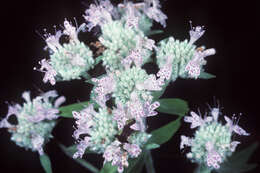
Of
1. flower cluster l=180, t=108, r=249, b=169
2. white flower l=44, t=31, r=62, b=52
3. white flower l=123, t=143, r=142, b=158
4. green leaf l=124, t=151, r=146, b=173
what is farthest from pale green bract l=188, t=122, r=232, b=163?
white flower l=44, t=31, r=62, b=52

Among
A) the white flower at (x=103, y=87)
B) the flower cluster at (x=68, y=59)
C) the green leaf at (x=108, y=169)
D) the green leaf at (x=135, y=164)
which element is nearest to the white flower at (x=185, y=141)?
the green leaf at (x=135, y=164)

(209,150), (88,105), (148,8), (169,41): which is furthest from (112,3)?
(209,150)

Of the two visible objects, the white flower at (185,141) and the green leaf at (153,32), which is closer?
the white flower at (185,141)

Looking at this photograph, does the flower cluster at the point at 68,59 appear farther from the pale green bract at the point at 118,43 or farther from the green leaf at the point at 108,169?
the green leaf at the point at 108,169

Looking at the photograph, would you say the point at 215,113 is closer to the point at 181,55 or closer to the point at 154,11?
the point at 181,55

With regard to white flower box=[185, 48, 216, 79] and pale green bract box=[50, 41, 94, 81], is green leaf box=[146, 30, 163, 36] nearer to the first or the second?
white flower box=[185, 48, 216, 79]

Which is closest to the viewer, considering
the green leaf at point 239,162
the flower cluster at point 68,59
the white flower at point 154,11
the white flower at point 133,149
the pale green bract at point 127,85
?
the white flower at point 133,149

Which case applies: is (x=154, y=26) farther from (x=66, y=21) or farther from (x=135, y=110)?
(x=135, y=110)

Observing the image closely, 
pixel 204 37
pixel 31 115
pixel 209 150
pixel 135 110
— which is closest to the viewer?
pixel 135 110
